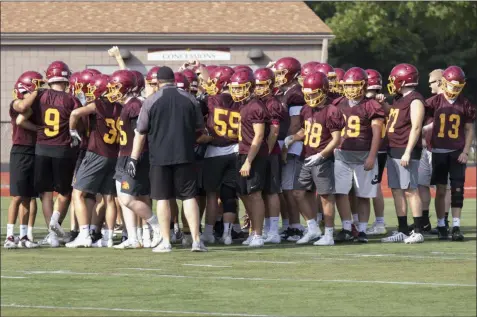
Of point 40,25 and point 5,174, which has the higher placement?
point 40,25

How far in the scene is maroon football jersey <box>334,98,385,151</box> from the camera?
14859 mm

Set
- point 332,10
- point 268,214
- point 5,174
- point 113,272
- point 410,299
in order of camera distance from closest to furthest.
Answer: point 410,299, point 113,272, point 268,214, point 5,174, point 332,10

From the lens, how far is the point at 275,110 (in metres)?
14.5

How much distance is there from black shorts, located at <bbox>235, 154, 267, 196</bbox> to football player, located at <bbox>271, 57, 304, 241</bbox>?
0.70 meters

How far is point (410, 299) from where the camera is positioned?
9.91 m

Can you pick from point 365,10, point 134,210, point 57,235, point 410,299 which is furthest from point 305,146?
point 365,10

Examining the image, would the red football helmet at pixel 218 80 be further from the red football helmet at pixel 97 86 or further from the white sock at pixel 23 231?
the white sock at pixel 23 231

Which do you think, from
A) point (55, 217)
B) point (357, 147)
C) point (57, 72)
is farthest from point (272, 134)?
point (55, 217)

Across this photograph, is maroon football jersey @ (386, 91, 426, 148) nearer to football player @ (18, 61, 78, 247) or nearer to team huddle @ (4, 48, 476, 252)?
team huddle @ (4, 48, 476, 252)

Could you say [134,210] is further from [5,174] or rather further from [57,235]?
[5,174]

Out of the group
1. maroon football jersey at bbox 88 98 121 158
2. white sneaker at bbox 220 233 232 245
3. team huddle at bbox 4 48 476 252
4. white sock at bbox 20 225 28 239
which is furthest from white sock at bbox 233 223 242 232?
white sock at bbox 20 225 28 239

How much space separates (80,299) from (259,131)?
451cm

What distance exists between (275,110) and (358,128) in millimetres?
1072

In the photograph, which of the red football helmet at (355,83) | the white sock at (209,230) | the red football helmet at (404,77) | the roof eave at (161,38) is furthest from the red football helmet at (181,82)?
the roof eave at (161,38)
